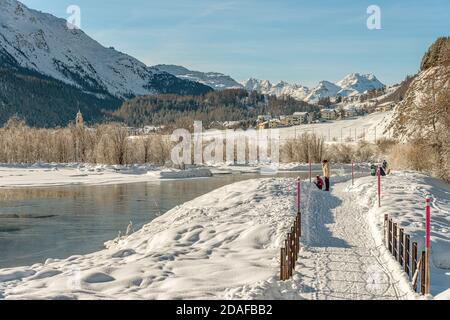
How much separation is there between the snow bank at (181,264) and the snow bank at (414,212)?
336 centimetres

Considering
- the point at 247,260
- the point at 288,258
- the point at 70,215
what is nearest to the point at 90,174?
the point at 70,215

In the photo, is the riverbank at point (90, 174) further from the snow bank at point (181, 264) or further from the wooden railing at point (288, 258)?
the wooden railing at point (288, 258)

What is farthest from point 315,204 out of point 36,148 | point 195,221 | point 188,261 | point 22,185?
point 36,148

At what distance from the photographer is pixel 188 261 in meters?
13.9

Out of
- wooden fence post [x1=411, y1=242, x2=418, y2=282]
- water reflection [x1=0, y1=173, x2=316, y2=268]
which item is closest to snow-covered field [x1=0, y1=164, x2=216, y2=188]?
water reflection [x1=0, y1=173, x2=316, y2=268]

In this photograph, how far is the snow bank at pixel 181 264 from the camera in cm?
1082

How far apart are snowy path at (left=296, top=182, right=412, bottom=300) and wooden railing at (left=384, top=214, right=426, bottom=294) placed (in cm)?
39

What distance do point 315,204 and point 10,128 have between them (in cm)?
7595

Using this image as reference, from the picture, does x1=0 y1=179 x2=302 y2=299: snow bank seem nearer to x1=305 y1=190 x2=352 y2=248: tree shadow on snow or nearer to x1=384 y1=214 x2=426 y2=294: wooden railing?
x1=305 y1=190 x2=352 y2=248: tree shadow on snow

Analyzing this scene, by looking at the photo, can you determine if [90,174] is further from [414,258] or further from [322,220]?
[414,258]

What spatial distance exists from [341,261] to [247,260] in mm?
2314

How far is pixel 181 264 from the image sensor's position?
13469mm

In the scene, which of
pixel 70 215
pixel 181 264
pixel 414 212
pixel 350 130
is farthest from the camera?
pixel 350 130
